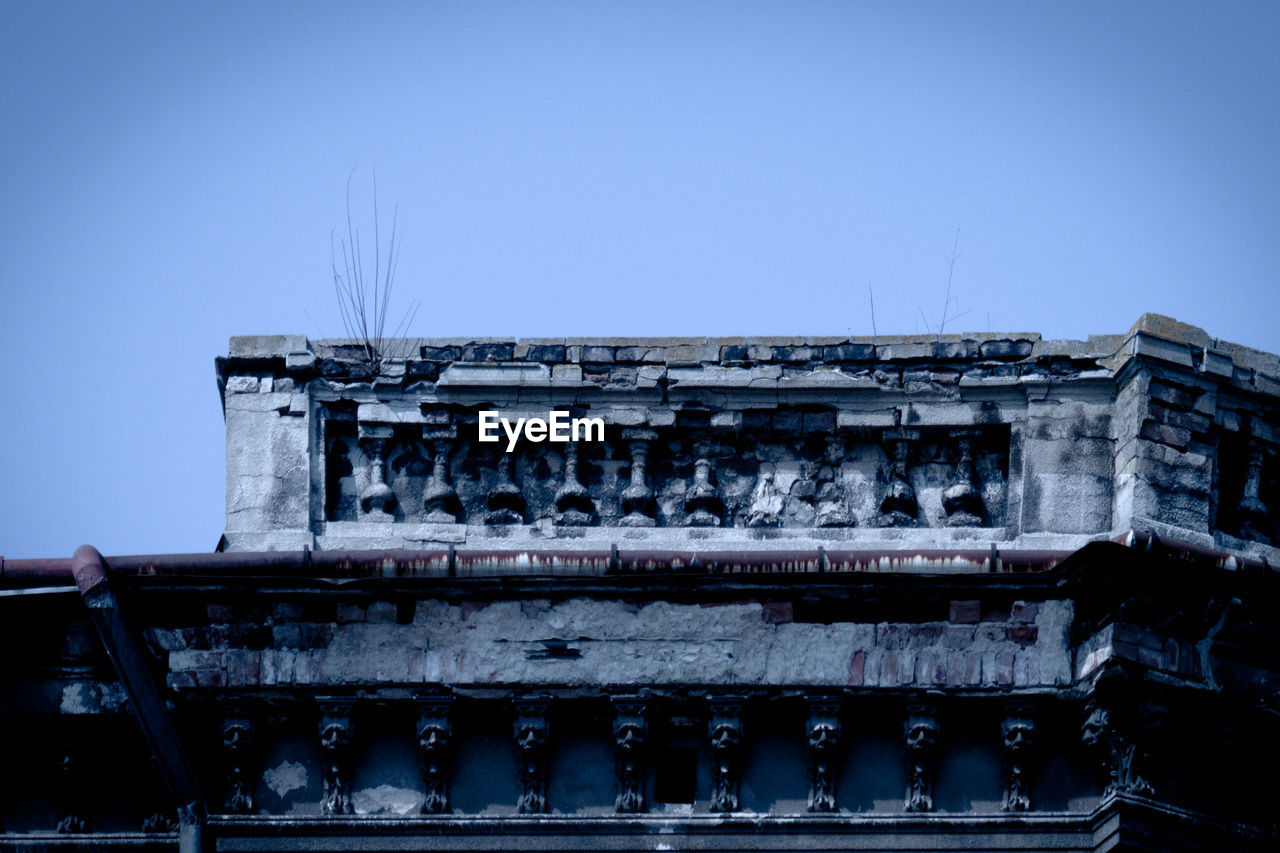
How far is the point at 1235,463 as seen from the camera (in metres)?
15.9

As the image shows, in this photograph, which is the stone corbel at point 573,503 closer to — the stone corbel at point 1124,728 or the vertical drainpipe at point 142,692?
the vertical drainpipe at point 142,692

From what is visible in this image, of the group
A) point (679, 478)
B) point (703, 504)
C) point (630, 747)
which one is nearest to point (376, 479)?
point (679, 478)

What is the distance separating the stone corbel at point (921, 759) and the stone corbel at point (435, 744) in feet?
7.70

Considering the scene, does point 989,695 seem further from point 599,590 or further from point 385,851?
point 385,851

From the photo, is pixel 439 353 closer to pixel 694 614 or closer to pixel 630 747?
pixel 694 614

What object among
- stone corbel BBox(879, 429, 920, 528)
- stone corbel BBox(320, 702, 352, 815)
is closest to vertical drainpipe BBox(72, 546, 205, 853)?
stone corbel BBox(320, 702, 352, 815)

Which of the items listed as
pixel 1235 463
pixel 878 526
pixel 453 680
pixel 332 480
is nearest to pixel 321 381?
pixel 332 480

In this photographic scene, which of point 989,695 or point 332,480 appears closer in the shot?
point 989,695

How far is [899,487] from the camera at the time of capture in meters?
15.9

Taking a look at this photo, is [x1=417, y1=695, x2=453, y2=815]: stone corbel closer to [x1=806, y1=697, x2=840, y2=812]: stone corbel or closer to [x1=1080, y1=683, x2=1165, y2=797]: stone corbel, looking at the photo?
[x1=806, y1=697, x2=840, y2=812]: stone corbel

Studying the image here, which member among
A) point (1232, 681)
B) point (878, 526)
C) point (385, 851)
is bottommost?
point (385, 851)

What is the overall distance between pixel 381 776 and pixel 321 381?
7.67 feet

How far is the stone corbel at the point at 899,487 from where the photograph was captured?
15852 millimetres

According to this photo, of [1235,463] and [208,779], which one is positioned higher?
[1235,463]
